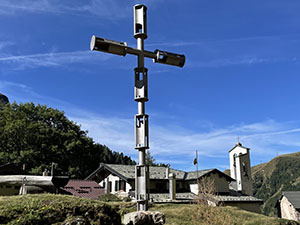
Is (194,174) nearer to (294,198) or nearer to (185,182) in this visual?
(185,182)

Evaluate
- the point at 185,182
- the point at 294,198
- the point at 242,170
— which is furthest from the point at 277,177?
the point at 185,182

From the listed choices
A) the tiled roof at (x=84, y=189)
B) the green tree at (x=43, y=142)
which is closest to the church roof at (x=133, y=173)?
the tiled roof at (x=84, y=189)

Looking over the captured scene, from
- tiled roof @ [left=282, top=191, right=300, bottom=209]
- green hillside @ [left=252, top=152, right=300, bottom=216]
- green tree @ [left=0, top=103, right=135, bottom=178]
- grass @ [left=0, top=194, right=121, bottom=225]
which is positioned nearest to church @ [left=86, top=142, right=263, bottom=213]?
tiled roof @ [left=282, top=191, right=300, bottom=209]

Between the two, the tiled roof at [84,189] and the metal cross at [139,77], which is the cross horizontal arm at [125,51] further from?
the tiled roof at [84,189]

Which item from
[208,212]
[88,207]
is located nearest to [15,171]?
[208,212]

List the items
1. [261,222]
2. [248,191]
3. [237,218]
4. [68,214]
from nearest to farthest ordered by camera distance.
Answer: [68,214] → [261,222] → [237,218] → [248,191]

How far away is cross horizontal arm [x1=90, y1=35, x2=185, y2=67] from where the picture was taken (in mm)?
8109

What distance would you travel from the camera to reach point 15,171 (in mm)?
25000

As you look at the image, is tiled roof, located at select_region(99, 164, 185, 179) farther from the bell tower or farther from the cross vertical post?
the cross vertical post

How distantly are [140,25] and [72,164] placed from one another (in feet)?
139

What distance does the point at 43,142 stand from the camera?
4678 cm

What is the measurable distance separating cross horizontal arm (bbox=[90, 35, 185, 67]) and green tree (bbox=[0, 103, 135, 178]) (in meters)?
38.7

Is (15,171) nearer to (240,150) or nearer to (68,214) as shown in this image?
(68,214)

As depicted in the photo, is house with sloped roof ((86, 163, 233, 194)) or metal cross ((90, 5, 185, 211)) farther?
house with sloped roof ((86, 163, 233, 194))
